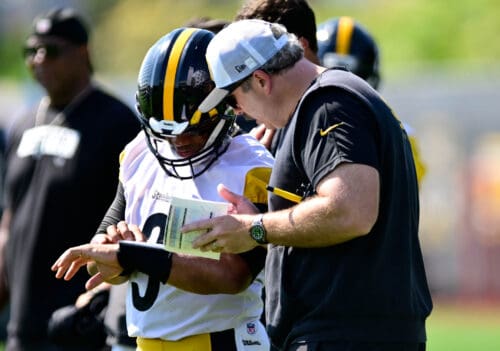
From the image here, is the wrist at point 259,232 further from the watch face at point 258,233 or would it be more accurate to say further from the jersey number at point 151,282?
the jersey number at point 151,282

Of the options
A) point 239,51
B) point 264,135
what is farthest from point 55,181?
point 239,51

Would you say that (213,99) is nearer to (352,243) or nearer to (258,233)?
(258,233)

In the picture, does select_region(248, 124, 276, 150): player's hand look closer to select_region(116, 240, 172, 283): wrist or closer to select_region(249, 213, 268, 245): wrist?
select_region(116, 240, 172, 283): wrist

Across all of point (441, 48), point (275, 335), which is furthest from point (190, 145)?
point (441, 48)

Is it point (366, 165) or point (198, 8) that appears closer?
point (366, 165)

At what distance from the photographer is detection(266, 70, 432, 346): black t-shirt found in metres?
Result: 4.03

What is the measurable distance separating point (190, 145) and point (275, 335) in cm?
83

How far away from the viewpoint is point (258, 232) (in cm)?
405

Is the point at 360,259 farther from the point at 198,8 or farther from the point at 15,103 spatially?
the point at 198,8

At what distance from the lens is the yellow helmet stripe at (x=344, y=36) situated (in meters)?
6.54

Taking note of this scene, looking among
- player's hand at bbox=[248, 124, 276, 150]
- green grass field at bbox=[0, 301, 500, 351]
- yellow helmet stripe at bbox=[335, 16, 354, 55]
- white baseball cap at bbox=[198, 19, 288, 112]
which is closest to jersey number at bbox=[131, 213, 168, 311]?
white baseball cap at bbox=[198, 19, 288, 112]

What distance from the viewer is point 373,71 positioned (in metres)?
6.53

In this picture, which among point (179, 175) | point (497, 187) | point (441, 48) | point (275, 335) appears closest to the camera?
point (275, 335)

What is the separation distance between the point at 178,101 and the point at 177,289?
71cm
